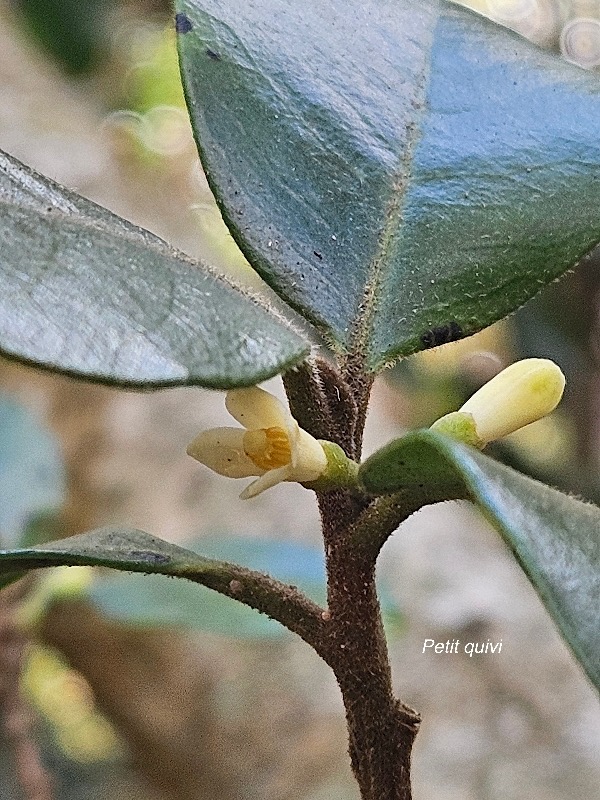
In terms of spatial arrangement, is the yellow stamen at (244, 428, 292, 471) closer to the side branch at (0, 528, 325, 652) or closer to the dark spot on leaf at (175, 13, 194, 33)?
the side branch at (0, 528, 325, 652)

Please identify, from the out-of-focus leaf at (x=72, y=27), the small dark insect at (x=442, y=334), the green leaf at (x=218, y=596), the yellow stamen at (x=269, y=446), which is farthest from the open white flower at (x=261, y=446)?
the out-of-focus leaf at (x=72, y=27)

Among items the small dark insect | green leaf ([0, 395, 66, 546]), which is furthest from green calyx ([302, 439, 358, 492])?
green leaf ([0, 395, 66, 546])

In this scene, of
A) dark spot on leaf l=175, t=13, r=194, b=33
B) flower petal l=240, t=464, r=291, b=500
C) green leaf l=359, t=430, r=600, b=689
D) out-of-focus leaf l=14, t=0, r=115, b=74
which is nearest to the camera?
green leaf l=359, t=430, r=600, b=689

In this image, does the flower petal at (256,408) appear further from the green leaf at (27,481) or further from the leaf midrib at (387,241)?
the green leaf at (27,481)

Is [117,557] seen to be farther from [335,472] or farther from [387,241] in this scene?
[387,241]

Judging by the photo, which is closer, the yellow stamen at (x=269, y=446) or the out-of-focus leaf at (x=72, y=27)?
the yellow stamen at (x=269, y=446)

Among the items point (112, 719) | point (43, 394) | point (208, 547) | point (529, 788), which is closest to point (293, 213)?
point (208, 547)
